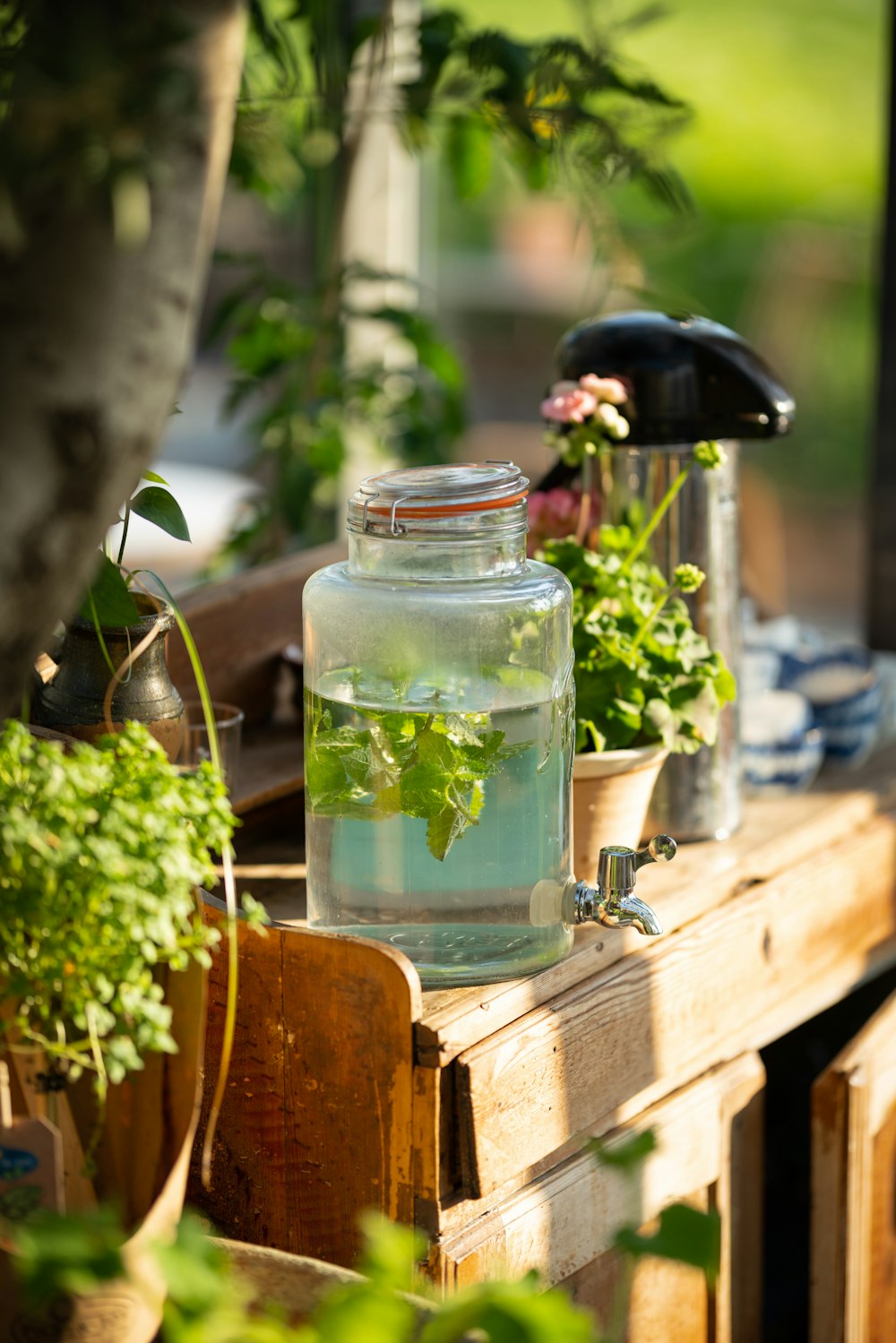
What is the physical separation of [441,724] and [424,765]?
30 millimetres

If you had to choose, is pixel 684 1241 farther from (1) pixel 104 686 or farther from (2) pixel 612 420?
(2) pixel 612 420

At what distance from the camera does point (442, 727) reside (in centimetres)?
103

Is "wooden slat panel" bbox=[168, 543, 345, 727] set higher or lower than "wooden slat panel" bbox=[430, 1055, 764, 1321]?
higher

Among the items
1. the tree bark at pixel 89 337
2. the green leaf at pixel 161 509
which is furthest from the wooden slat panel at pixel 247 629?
the tree bark at pixel 89 337

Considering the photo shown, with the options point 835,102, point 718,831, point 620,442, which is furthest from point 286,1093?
point 835,102

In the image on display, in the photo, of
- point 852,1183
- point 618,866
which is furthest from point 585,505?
point 852,1183

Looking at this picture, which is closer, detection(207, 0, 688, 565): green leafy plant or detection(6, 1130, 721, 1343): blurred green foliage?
detection(6, 1130, 721, 1343): blurred green foliage

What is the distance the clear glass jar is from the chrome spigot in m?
0.04

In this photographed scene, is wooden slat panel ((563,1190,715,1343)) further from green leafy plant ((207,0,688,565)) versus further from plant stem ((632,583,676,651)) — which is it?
green leafy plant ((207,0,688,565))

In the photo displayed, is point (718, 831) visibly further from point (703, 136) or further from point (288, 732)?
point (703, 136)

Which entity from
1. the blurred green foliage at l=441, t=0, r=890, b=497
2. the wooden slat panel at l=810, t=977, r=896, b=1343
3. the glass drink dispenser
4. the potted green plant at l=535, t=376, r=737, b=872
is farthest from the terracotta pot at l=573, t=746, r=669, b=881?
the blurred green foliage at l=441, t=0, r=890, b=497

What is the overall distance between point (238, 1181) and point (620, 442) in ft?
2.34

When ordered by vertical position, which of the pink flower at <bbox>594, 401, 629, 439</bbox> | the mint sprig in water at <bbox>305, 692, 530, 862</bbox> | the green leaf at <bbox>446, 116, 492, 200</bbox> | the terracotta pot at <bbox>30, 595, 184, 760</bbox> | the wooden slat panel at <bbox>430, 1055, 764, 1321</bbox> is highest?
the green leaf at <bbox>446, 116, 492, 200</bbox>

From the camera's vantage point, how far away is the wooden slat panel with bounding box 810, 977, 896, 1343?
140 centimetres
